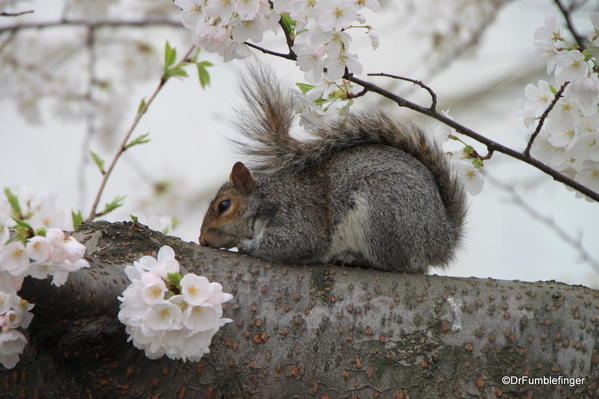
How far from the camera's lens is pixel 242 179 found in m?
2.68

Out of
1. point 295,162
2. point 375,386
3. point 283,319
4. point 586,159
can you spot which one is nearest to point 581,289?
point 586,159

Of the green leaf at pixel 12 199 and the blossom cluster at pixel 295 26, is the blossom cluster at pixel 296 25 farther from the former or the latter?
the green leaf at pixel 12 199

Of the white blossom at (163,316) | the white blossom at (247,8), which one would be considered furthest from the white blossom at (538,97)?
the white blossom at (163,316)

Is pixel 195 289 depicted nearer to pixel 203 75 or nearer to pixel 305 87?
pixel 305 87

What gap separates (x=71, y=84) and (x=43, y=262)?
261 centimetres

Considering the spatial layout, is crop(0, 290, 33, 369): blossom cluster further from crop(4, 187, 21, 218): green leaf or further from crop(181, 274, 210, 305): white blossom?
crop(4, 187, 21, 218): green leaf

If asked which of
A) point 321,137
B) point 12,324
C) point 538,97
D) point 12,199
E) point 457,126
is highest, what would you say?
point 321,137

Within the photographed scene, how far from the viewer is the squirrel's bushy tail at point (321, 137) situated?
8.35 ft

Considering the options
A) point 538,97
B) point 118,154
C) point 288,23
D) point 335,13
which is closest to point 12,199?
point 118,154

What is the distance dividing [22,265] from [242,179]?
1.34m

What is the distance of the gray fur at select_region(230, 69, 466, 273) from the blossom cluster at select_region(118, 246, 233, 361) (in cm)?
74

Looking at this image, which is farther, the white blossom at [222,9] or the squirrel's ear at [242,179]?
the squirrel's ear at [242,179]

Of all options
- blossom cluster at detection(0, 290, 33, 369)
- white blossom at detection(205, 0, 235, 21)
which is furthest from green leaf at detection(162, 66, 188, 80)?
blossom cluster at detection(0, 290, 33, 369)

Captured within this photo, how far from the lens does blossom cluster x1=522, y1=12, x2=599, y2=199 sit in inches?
64.3
